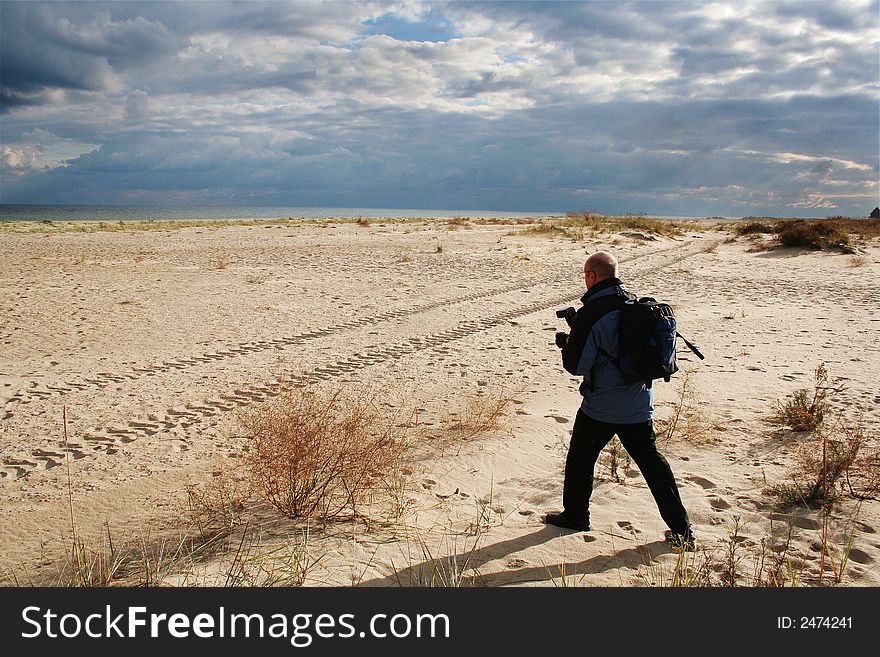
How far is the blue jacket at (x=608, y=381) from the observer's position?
363cm

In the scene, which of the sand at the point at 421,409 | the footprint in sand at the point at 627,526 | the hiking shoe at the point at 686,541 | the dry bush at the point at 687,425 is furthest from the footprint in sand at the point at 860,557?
the dry bush at the point at 687,425

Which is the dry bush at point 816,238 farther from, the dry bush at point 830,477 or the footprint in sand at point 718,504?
the footprint in sand at point 718,504

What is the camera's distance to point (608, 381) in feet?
12.3

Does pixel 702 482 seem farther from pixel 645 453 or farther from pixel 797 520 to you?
pixel 645 453

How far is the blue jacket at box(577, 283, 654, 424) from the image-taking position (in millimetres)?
3633

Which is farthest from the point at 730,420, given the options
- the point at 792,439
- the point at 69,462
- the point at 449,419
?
the point at 69,462

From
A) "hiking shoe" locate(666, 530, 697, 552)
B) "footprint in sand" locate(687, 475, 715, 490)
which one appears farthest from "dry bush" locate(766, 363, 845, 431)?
"hiking shoe" locate(666, 530, 697, 552)

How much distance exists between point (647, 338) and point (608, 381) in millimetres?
377

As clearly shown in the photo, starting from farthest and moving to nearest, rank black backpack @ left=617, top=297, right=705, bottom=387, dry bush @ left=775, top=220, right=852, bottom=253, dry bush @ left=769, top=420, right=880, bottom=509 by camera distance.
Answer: dry bush @ left=775, top=220, right=852, bottom=253
dry bush @ left=769, top=420, right=880, bottom=509
black backpack @ left=617, top=297, right=705, bottom=387

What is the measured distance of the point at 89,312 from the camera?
10.7m

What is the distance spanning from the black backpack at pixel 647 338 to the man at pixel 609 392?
7 cm

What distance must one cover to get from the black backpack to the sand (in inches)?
44.1

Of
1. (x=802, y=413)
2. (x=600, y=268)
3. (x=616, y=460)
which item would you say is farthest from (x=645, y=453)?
(x=802, y=413)

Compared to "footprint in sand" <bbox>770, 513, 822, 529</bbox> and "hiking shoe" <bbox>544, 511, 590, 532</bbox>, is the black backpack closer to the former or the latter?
"hiking shoe" <bbox>544, 511, 590, 532</bbox>
